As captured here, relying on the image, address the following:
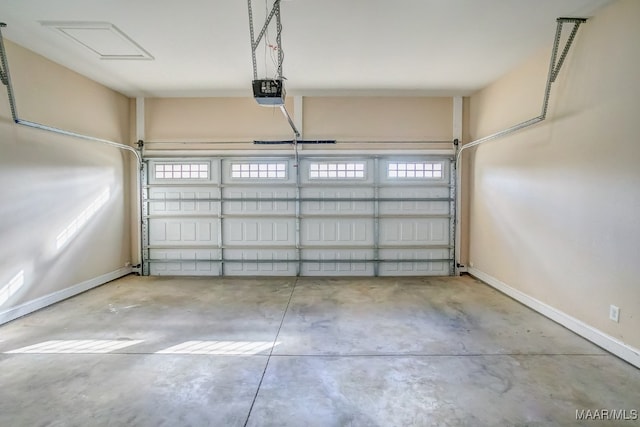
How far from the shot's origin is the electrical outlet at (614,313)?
2514 mm

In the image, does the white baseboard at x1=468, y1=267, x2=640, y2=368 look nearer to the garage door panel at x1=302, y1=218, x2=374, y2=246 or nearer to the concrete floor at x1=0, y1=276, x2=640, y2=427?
the concrete floor at x1=0, y1=276, x2=640, y2=427

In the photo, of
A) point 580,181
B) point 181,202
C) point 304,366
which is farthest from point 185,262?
point 580,181

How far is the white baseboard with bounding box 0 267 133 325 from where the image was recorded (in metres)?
3.29

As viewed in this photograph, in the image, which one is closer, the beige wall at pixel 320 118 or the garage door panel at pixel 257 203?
the beige wall at pixel 320 118

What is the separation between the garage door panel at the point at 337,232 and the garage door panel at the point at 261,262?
16.0 inches

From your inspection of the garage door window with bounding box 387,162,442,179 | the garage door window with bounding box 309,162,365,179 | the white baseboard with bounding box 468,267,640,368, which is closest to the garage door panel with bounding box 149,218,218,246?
the garage door window with bounding box 309,162,365,179

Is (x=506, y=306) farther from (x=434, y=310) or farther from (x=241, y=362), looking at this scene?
(x=241, y=362)

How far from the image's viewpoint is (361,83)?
181 inches

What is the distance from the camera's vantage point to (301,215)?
5223 millimetres

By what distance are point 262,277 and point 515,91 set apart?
4.55 meters

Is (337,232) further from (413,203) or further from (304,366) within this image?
(304,366)

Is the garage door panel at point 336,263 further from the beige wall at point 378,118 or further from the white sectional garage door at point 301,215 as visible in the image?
the beige wall at point 378,118
